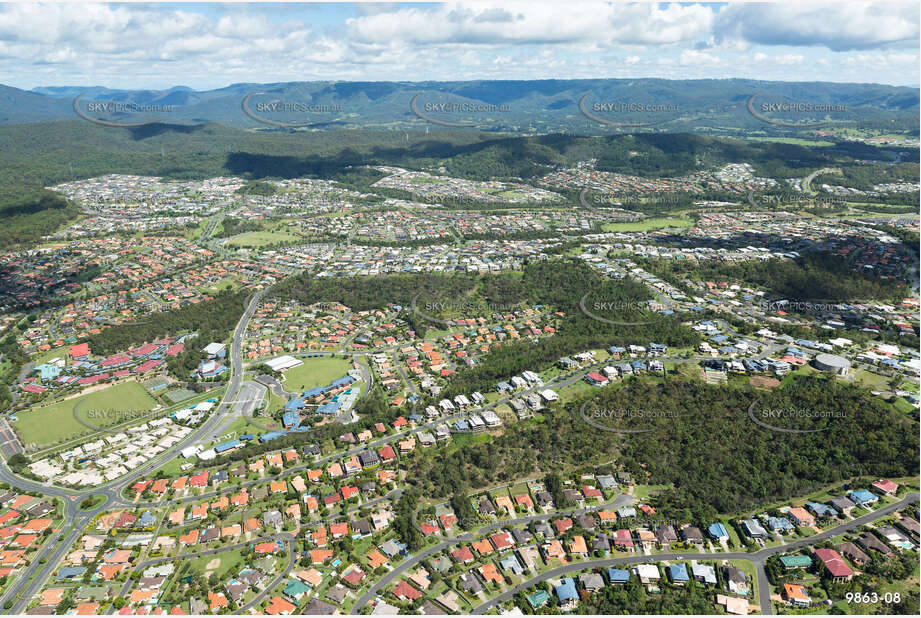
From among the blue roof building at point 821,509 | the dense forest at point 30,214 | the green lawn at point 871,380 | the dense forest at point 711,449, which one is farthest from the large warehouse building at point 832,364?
the dense forest at point 30,214

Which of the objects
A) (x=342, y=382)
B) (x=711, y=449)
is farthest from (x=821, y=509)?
(x=342, y=382)

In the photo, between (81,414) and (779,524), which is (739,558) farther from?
(81,414)

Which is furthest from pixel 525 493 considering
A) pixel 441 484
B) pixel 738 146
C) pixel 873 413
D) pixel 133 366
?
pixel 738 146

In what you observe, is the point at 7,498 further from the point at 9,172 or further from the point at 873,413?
the point at 9,172

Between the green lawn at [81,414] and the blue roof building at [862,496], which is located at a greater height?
the green lawn at [81,414]

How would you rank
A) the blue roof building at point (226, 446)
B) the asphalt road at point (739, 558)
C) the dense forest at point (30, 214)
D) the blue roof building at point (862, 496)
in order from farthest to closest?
the dense forest at point (30, 214), the blue roof building at point (226, 446), the blue roof building at point (862, 496), the asphalt road at point (739, 558)

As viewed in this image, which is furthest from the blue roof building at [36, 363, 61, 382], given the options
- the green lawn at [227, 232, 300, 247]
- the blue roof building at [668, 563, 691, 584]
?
the blue roof building at [668, 563, 691, 584]

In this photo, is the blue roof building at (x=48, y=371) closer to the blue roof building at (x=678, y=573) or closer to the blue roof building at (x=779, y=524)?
the blue roof building at (x=678, y=573)
